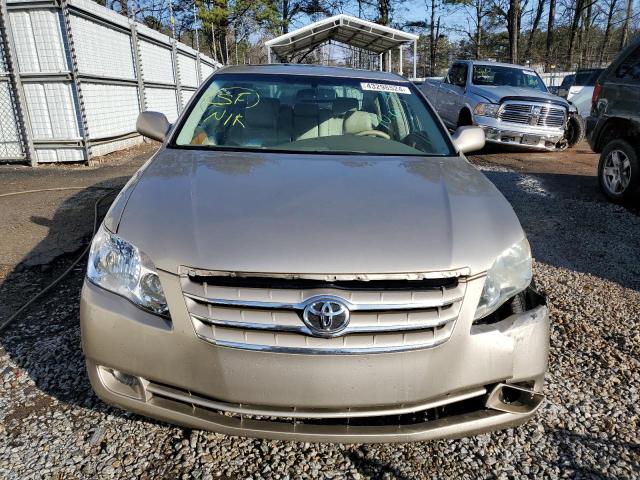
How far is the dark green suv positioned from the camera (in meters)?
5.57

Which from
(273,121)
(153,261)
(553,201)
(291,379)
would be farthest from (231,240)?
(553,201)

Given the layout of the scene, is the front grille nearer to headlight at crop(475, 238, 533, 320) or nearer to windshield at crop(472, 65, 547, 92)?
headlight at crop(475, 238, 533, 320)

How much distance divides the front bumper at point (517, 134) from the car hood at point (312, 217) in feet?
24.7

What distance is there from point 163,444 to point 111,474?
0.74ft

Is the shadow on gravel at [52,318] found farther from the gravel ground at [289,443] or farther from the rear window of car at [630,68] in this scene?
the rear window of car at [630,68]

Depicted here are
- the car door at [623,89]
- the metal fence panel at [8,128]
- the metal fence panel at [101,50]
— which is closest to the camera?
the car door at [623,89]

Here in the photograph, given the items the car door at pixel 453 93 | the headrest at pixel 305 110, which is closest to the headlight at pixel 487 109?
the car door at pixel 453 93

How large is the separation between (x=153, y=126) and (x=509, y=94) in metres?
8.06

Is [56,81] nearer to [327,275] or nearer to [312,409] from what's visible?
[327,275]

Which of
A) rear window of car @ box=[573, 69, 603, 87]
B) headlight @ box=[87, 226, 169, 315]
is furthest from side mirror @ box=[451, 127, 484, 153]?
rear window of car @ box=[573, 69, 603, 87]

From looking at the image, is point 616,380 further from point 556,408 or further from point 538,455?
point 538,455

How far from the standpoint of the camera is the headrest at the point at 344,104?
3375 mm

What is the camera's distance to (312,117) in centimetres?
323

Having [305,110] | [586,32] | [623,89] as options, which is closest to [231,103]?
[305,110]
